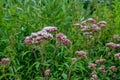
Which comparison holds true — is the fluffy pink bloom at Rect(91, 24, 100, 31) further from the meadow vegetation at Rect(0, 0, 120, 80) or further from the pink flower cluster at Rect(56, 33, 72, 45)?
the pink flower cluster at Rect(56, 33, 72, 45)

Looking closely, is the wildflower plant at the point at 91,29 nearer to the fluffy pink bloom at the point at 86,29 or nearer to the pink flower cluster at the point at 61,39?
the fluffy pink bloom at the point at 86,29

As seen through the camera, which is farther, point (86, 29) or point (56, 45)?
point (86, 29)

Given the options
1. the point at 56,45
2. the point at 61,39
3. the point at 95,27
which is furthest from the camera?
the point at 95,27

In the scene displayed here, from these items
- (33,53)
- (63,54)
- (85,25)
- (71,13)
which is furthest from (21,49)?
(71,13)

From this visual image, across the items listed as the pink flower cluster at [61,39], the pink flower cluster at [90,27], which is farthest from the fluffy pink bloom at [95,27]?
the pink flower cluster at [61,39]

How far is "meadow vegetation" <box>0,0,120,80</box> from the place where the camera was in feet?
10.2

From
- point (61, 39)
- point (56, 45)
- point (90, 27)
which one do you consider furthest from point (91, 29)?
point (61, 39)

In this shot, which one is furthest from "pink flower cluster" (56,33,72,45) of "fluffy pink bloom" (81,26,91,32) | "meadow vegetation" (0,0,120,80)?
"fluffy pink bloom" (81,26,91,32)

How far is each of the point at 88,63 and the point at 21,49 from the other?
0.70m

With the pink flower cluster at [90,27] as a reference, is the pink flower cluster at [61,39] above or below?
above

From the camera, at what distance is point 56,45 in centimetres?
312

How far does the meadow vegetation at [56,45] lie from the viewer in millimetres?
3111

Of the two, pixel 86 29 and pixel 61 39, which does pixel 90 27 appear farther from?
pixel 61 39

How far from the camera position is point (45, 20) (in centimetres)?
395
